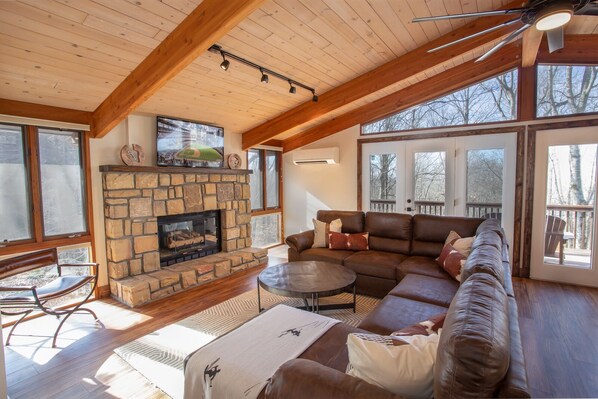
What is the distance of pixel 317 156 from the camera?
19.0 feet

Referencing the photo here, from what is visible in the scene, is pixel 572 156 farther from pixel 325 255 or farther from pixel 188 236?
pixel 188 236

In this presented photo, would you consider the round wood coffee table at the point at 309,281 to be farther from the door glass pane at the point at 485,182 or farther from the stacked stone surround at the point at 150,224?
the door glass pane at the point at 485,182

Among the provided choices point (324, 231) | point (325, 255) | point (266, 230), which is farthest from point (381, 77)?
point (266, 230)

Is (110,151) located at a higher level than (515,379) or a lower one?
higher

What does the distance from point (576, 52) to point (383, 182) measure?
3.00m

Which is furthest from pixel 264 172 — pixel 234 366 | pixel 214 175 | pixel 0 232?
pixel 234 366

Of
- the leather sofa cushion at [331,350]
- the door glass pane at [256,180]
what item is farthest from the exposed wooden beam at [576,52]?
the door glass pane at [256,180]

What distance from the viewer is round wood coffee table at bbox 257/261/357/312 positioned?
9.00 feet

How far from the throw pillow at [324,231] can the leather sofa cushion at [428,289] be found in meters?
1.48

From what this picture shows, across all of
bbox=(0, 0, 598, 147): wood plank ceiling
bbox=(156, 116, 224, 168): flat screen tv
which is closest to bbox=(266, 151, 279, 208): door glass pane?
bbox=(156, 116, 224, 168): flat screen tv

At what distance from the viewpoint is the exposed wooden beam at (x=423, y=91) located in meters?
4.27

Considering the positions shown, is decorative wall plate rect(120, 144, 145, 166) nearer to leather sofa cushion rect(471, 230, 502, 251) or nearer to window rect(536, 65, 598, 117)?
leather sofa cushion rect(471, 230, 502, 251)

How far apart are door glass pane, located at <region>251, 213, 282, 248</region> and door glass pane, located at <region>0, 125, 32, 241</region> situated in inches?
135

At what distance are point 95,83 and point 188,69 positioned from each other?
2.99ft
